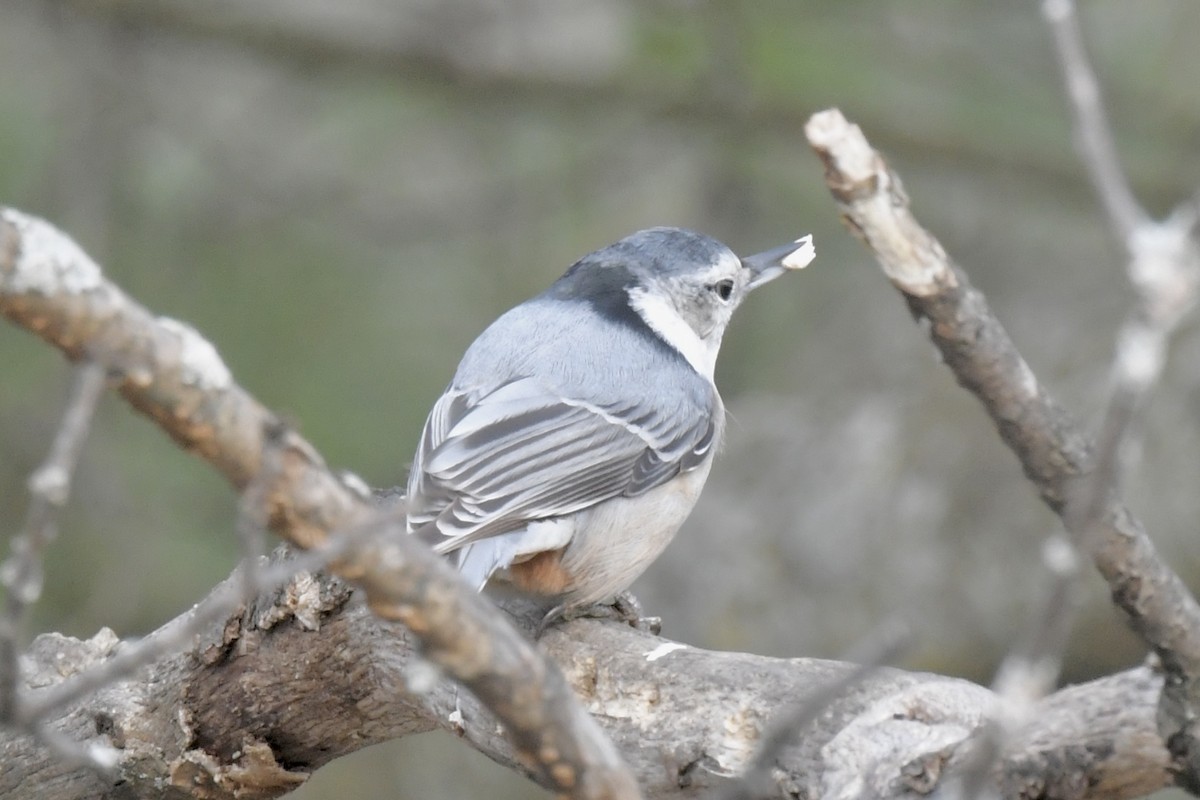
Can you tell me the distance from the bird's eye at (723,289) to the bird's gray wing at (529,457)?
18.3 inches

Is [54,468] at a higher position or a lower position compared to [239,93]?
lower

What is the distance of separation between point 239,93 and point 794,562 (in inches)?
117

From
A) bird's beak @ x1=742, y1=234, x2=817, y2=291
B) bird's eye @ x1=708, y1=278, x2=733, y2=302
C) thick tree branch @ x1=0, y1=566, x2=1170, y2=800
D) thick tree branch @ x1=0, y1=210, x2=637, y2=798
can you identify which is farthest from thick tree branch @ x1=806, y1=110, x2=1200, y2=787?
bird's eye @ x1=708, y1=278, x2=733, y2=302

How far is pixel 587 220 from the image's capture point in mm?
5504

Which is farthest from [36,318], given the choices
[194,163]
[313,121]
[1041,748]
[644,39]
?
[313,121]

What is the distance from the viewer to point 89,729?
263 centimetres

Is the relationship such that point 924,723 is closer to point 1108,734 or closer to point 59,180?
point 1108,734

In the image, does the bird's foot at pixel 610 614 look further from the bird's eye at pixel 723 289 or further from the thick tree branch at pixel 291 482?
the thick tree branch at pixel 291 482

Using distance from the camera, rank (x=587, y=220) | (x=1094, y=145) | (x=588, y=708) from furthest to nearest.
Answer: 1. (x=587, y=220)
2. (x=588, y=708)
3. (x=1094, y=145)

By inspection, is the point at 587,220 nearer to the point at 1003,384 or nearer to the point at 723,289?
the point at 723,289

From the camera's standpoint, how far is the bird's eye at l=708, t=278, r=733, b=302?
3.57 metres

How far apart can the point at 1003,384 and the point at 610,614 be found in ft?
4.46

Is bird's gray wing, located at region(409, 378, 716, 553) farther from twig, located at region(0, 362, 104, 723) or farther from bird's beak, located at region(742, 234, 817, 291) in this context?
twig, located at region(0, 362, 104, 723)

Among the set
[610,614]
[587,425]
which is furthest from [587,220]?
[610,614]
